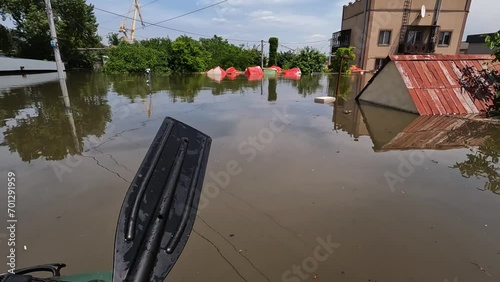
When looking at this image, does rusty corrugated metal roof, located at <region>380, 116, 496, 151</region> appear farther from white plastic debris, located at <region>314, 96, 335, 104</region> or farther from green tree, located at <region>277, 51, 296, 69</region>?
green tree, located at <region>277, 51, 296, 69</region>

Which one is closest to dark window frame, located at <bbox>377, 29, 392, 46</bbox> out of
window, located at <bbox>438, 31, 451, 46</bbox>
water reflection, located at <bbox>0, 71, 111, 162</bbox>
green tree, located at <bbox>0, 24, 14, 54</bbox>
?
window, located at <bbox>438, 31, 451, 46</bbox>

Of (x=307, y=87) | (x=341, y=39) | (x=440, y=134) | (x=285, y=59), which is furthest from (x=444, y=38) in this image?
(x=440, y=134)

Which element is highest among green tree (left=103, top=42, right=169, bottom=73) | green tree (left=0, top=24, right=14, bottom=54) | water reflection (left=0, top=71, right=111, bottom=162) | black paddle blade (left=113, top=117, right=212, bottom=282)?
green tree (left=0, top=24, right=14, bottom=54)

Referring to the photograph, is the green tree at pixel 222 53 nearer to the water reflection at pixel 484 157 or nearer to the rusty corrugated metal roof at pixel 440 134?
the rusty corrugated metal roof at pixel 440 134

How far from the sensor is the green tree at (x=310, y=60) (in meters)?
28.4

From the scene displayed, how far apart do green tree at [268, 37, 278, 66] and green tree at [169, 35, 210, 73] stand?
856 centimetres

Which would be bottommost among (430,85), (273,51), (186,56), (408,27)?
(430,85)

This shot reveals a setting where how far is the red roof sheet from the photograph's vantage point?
8.45m

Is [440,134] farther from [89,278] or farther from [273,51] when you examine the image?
[273,51]

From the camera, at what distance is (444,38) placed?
26938mm

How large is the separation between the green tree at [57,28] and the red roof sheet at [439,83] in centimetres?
2919

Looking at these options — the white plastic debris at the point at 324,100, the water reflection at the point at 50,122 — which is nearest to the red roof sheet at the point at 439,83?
the white plastic debris at the point at 324,100

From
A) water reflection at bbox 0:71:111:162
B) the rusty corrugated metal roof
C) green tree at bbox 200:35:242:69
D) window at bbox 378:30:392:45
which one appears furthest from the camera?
green tree at bbox 200:35:242:69

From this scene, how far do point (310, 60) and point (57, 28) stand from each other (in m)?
24.8
